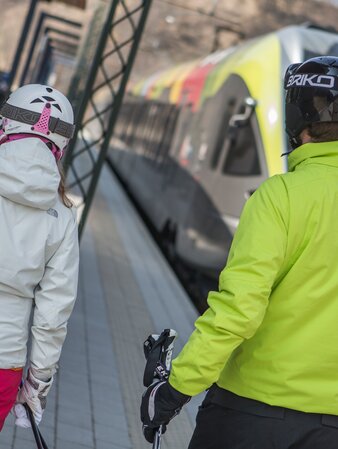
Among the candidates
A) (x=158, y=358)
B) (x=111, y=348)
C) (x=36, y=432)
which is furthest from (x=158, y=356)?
(x=111, y=348)

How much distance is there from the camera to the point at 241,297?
2785 millimetres

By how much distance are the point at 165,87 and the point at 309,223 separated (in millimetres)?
18858

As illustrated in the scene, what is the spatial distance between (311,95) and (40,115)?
884 mm

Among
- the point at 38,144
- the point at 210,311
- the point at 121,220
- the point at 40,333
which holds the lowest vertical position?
the point at 121,220

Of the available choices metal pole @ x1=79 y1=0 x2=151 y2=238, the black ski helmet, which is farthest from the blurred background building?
the black ski helmet

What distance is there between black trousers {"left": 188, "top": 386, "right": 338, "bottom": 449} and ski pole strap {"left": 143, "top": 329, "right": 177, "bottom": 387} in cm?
24

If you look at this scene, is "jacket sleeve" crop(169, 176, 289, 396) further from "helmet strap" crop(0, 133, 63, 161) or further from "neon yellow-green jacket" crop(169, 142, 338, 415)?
"helmet strap" crop(0, 133, 63, 161)

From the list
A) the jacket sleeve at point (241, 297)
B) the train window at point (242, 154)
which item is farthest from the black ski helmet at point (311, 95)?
the train window at point (242, 154)

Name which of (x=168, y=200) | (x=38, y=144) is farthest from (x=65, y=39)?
(x=38, y=144)

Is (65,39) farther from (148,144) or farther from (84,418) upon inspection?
(84,418)

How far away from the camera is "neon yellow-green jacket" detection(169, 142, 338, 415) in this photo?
2.82 metres

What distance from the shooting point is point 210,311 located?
2857 millimetres

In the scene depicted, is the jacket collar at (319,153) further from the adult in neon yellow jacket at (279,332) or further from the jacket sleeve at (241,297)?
the jacket sleeve at (241,297)

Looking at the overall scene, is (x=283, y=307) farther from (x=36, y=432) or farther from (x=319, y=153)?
(x=36, y=432)
